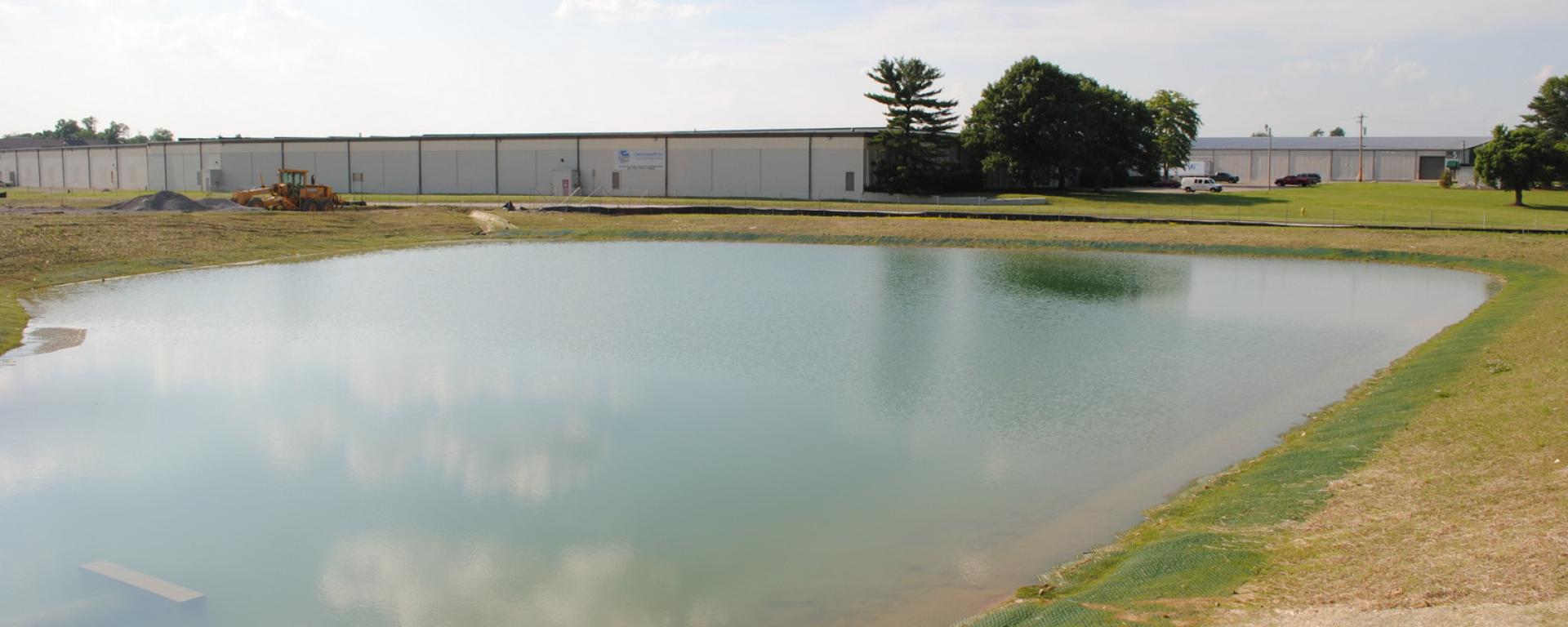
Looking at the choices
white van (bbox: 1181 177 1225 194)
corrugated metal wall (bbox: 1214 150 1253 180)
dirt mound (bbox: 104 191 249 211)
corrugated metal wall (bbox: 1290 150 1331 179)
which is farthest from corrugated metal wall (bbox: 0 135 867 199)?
corrugated metal wall (bbox: 1290 150 1331 179)

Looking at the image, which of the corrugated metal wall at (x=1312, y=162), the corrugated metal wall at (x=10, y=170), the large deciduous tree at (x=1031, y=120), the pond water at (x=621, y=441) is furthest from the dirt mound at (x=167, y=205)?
the corrugated metal wall at (x=1312, y=162)

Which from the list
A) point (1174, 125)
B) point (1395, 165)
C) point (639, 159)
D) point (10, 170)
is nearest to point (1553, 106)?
point (1395, 165)

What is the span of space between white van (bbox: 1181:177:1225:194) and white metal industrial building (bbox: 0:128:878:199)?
2343 cm

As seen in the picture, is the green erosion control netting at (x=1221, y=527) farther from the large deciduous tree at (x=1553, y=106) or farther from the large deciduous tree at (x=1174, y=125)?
the large deciduous tree at (x=1553, y=106)

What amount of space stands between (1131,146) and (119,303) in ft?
194

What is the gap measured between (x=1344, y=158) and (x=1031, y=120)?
4633 cm

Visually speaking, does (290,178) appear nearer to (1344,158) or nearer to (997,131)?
(997,131)

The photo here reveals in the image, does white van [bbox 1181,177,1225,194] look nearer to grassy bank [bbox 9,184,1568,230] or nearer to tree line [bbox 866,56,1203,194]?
grassy bank [bbox 9,184,1568,230]

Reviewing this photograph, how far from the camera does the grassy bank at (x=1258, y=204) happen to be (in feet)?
161

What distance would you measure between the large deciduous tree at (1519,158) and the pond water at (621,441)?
37.4 metres

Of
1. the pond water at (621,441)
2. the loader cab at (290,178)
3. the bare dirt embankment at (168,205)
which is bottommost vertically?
the pond water at (621,441)

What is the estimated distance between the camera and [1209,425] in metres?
14.7

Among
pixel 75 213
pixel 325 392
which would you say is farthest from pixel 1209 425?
pixel 75 213

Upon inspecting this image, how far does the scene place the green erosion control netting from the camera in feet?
27.1
